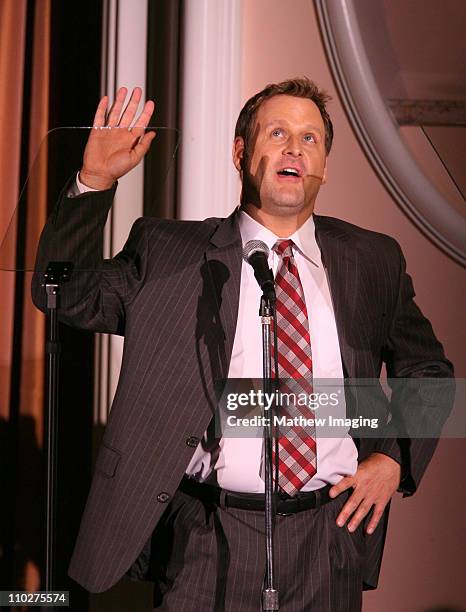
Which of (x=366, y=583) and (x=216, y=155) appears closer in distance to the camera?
(x=366, y=583)

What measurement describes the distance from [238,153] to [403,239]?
1.41 ft

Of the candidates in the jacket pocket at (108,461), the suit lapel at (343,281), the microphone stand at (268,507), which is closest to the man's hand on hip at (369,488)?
the suit lapel at (343,281)

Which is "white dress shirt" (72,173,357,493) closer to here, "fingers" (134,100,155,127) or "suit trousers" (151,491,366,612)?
"suit trousers" (151,491,366,612)

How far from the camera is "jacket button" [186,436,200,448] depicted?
1.63m

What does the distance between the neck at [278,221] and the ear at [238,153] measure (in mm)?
130

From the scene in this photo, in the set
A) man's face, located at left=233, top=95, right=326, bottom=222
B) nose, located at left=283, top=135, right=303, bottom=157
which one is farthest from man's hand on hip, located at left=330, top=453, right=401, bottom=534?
→ nose, located at left=283, top=135, right=303, bottom=157

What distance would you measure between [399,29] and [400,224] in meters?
0.44

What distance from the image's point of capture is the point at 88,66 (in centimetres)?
212

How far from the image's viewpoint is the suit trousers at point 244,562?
1.64m

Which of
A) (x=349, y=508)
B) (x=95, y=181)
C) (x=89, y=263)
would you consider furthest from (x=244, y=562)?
(x=95, y=181)

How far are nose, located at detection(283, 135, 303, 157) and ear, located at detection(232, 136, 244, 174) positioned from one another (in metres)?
0.14

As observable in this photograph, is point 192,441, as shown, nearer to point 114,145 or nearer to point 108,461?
point 108,461

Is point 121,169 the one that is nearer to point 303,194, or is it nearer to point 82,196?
point 82,196

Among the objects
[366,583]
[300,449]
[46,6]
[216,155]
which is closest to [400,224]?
[216,155]
